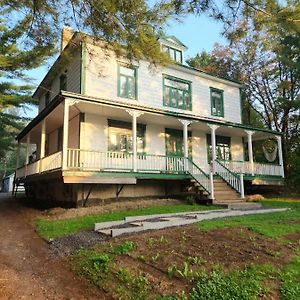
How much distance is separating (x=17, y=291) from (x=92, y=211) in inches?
278

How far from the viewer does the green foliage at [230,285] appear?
445 centimetres

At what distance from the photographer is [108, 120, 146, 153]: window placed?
1573 centimetres

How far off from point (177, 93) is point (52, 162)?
893 cm

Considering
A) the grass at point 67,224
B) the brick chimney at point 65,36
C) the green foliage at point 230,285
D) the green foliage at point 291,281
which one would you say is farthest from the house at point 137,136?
the green foliage at point 291,281

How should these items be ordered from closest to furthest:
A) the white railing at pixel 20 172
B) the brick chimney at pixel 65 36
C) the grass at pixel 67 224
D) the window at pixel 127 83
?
the brick chimney at pixel 65 36, the grass at pixel 67 224, the window at pixel 127 83, the white railing at pixel 20 172

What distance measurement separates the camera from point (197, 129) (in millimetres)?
19125

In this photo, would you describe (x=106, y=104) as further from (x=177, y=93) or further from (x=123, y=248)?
(x=123, y=248)

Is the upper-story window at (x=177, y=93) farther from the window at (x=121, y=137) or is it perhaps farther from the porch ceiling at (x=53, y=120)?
the porch ceiling at (x=53, y=120)

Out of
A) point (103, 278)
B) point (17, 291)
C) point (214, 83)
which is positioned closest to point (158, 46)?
point (103, 278)

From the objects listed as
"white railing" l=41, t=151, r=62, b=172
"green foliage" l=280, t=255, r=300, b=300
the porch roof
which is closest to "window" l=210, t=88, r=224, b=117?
the porch roof

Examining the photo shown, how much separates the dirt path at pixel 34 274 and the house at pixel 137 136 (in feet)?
13.3

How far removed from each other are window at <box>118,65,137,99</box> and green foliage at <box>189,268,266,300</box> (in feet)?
41.1

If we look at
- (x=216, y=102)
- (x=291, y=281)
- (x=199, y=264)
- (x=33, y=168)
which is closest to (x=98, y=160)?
(x=33, y=168)

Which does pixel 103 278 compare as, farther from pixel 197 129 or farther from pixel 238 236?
pixel 197 129
